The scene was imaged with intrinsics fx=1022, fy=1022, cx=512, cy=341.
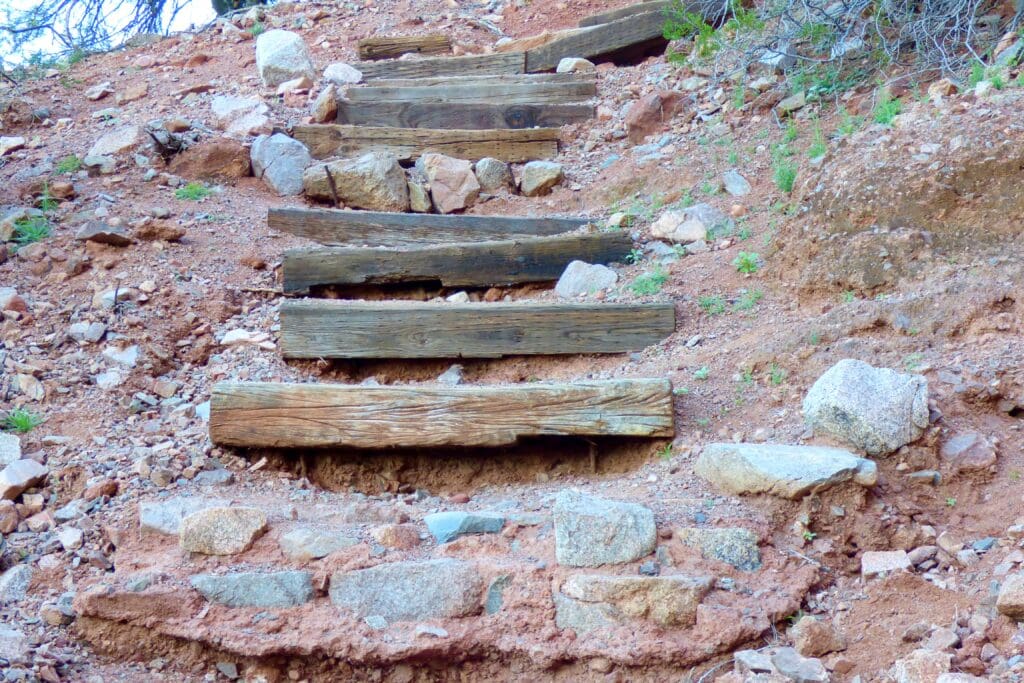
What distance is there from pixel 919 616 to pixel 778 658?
0.37 m

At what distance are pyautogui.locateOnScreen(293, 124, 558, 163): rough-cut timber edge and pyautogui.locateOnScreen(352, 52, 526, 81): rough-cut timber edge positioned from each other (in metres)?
1.20

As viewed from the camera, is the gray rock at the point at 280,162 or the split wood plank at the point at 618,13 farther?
the split wood plank at the point at 618,13

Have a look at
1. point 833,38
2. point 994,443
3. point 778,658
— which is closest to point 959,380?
point 994,443

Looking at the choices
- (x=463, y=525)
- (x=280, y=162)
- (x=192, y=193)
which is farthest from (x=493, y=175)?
(x=463, y=525)

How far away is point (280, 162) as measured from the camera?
5699mm

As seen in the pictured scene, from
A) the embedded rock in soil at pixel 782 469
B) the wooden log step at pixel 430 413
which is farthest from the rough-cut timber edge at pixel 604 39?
the embedded rock in soil at pixel 782 469

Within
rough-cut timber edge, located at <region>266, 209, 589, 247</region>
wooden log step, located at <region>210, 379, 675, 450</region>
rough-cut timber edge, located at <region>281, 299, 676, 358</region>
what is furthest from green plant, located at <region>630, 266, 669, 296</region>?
wooden log step, located at <region>210, 379, 675, 450</region>

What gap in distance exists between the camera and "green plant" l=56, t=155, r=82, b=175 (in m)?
5.46

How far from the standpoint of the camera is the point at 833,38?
17.3 feet

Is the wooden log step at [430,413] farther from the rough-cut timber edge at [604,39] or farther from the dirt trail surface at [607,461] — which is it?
the rough-cut timber edge at [604,39]

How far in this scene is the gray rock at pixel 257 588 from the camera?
265 centimetres

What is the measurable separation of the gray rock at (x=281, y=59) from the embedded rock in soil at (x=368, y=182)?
1.71 meters

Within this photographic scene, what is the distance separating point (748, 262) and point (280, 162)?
2803mm

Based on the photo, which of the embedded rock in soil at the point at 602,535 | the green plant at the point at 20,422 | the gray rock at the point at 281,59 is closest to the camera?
the embedded rock in soil at the point at 602,535
